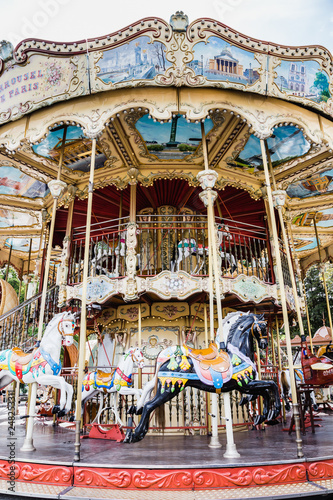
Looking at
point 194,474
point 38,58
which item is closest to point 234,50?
point 38,58

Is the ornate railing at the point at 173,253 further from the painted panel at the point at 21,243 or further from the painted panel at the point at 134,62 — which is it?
the painted panel at the point at 21,243

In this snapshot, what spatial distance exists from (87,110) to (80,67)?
2.74ft

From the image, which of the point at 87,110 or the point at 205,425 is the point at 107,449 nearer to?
the point at 205,425

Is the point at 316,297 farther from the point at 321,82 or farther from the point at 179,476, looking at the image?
the point at 179,476

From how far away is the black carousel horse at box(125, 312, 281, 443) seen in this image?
19.1ft

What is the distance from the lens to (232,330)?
21.7ft

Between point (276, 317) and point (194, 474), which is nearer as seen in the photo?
point (194, 474)

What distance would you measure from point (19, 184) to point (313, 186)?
9.38 m

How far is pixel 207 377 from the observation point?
5824 millimetres

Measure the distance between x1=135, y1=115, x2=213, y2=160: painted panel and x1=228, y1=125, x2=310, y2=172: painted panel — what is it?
4.37 feet

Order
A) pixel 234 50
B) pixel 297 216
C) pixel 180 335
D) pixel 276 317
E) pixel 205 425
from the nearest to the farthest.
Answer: pixel 234 50 → pixel 205 425 → pixel 180 335 → pixel 276 317 → pixel 297 216

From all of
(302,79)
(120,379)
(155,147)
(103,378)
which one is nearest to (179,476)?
(120,379)

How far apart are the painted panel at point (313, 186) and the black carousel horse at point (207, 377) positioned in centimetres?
658

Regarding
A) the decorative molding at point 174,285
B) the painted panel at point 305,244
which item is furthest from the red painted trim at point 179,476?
the painted panel at point 305,244
